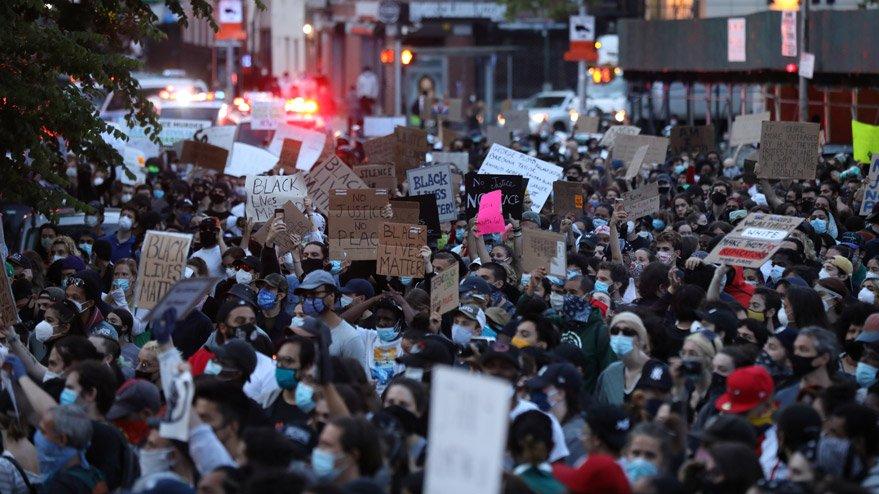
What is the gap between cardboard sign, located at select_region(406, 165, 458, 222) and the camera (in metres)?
16.0

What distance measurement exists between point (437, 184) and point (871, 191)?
3.82 metres

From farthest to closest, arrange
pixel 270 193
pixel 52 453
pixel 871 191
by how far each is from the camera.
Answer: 1. pixel 270 193
2. pixel 871 191
3. pixel 52 453

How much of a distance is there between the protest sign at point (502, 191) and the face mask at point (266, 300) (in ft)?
→ 13.1

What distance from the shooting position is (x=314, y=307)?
10.6m

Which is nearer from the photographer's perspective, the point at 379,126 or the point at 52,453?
the point at 52,453

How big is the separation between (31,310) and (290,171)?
8026 mm

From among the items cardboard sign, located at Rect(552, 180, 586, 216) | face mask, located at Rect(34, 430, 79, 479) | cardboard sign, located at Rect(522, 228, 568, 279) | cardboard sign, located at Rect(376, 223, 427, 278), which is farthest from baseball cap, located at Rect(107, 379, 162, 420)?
cardboard sign, located at Rect(552, 180, 586, 216)

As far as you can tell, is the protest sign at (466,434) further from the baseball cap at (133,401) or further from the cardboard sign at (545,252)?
the cardboard sign at (545,252)

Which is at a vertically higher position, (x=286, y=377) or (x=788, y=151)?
(x=788, y=151)

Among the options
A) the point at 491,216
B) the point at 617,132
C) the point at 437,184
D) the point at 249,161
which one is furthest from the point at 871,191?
the point at 617,132

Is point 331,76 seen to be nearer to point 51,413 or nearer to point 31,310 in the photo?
point 31,310

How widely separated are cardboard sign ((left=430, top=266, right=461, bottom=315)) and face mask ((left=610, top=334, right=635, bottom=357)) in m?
1.61

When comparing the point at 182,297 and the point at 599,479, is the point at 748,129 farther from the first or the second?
the point at 599,479

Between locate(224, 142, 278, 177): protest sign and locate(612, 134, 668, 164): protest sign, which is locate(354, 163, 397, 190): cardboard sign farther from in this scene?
locate(612, 134, 668, 164): protest sign
